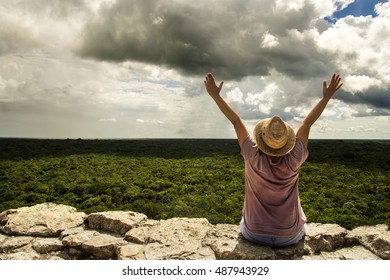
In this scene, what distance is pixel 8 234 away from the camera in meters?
4.31

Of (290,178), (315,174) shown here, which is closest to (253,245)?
(290,178)

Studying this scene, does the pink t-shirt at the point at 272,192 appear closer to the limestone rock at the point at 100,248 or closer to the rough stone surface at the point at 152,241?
the rough stone surface at the point at 152,241

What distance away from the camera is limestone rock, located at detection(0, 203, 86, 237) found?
4270mm

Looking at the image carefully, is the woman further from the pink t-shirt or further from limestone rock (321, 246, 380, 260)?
limestone rock (321, 246, 380, 260)

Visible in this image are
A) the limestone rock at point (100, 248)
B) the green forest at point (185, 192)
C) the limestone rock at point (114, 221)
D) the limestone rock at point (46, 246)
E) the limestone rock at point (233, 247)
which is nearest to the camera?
the limestone rock at point (233, 247)

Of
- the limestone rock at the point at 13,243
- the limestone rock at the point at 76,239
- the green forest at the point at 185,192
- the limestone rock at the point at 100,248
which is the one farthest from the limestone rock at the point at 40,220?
the green forest at the point at 185,192

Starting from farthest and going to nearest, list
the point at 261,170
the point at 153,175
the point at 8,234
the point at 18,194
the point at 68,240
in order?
the point at 153,175
the point at 18,194
the point at 8,234
the point at 68,240
the point at 261,170

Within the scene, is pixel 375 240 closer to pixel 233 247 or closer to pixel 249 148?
pixel 233 247

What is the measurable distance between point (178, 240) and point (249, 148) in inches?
60.9

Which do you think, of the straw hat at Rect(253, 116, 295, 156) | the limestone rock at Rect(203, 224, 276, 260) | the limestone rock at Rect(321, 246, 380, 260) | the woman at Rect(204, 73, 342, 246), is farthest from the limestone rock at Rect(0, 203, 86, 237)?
the limestone rock at Rect(321, 246, 380, 260)

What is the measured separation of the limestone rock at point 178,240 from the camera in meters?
3.53

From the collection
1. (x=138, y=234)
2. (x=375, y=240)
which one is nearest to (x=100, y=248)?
(x=138, y=234)

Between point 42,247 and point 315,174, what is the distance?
18.3m
